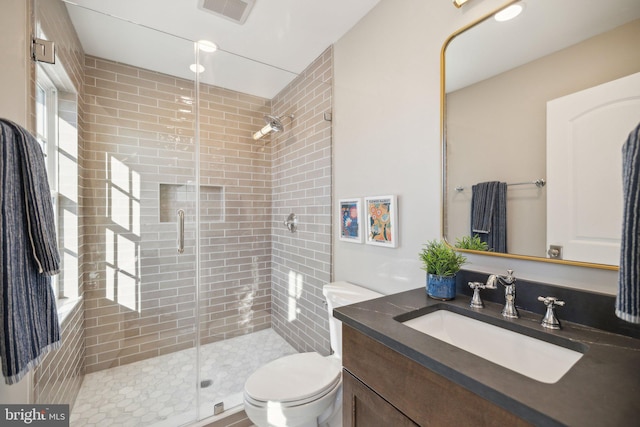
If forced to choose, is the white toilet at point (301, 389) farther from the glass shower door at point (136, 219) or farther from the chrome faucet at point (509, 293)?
the glass shower door at point (136, 219)

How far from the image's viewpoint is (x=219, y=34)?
1894 millimetres

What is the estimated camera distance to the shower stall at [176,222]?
5.83 feet

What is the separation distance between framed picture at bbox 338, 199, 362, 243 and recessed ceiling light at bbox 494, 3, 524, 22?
1.07 meters

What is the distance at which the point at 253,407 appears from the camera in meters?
1.21

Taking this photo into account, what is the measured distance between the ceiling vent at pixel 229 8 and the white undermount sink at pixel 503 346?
1.89 m

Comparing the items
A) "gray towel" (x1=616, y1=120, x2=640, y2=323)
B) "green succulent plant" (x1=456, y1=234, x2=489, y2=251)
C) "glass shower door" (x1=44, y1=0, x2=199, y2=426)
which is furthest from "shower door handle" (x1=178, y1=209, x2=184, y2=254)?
"gray towel" (x1=616, y1=120, x2=640, y2=323)

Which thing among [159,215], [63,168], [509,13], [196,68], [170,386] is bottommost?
[170,386]

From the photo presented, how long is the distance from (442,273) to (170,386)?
204 cm

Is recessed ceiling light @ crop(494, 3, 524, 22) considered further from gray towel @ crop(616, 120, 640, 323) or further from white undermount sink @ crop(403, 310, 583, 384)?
white undermount sink @ crop(403, 310, 583, 384)

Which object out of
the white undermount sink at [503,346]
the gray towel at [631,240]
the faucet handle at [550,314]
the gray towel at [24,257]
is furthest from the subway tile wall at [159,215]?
the gray towel at [631,240]

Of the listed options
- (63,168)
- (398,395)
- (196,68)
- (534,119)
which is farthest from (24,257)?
(534,119)

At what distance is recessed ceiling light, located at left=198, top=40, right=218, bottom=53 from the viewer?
1.97 m

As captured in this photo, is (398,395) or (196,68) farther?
(196,68)

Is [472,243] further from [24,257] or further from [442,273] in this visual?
[24,257]
